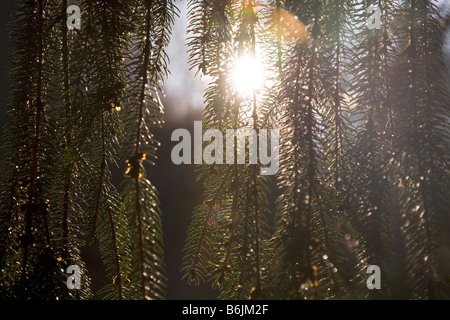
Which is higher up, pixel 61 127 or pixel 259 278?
pixel 61 127

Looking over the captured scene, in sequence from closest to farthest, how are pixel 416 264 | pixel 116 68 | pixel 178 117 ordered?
pixel 416 264 < pixel 116 68 < pixel 178 117

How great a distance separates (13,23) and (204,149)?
329 millimetres

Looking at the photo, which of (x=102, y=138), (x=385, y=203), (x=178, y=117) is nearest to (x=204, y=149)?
(x=102, y=138)

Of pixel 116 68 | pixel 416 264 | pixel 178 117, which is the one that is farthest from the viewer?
pixel 178 117

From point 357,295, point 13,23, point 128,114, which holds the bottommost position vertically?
point 357,295

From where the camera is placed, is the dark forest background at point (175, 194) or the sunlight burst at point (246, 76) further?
the dark forest background at point (175, 194)

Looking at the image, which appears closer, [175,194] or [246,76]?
[246,76]

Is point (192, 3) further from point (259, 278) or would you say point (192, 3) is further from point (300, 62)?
point (259, 278)

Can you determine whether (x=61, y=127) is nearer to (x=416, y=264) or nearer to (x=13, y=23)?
(x=13, y=23)

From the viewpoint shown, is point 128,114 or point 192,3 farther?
point 192,3

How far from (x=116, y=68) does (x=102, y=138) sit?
0.09 m

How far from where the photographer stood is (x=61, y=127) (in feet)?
1.67

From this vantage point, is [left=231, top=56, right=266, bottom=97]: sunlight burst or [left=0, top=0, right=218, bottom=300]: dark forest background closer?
[left=231, top=56, right=266, bottom=97]: sunlight burst

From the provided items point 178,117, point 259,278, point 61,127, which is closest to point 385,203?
point 259,278
